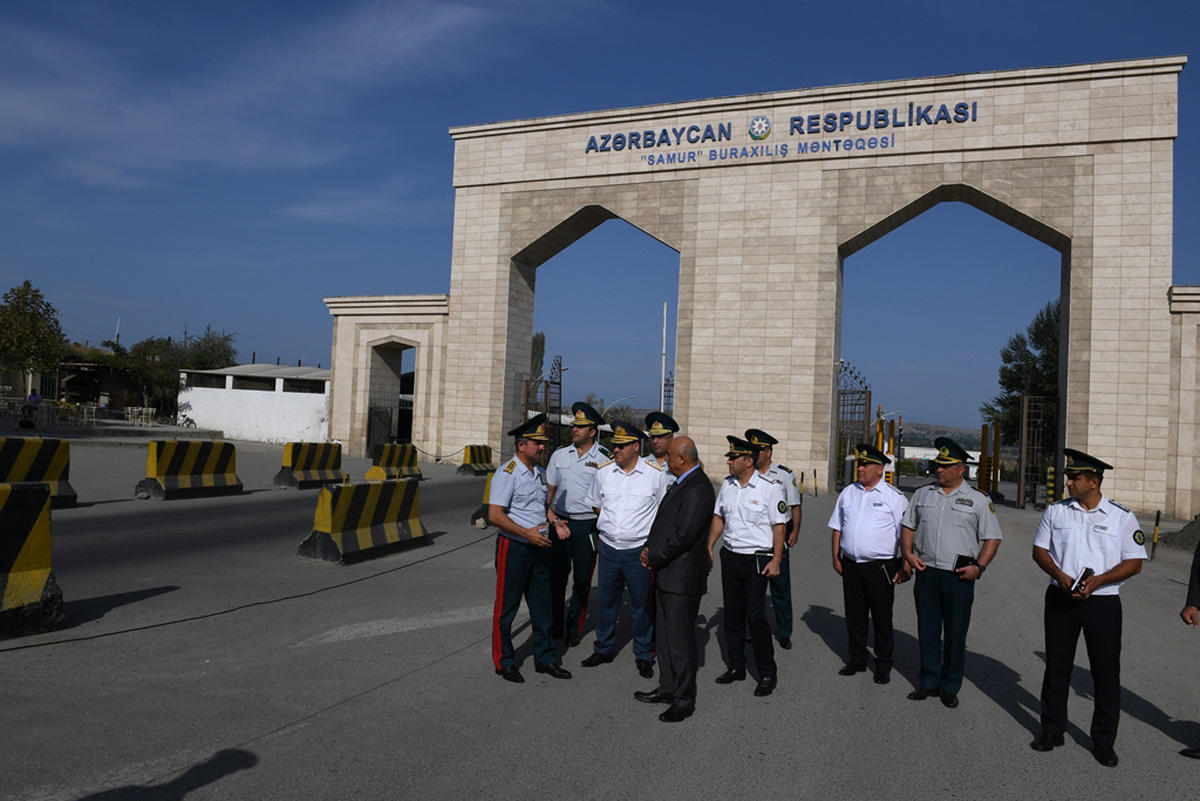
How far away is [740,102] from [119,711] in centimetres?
2650

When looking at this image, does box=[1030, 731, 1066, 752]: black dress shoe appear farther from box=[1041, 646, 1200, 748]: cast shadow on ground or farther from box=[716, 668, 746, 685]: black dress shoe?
box=[716, 668, 746, 685]: black dress shoe

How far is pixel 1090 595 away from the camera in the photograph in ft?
17.3

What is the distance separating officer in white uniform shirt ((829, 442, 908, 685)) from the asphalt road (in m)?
0.27

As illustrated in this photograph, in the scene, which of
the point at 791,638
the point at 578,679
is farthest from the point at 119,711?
the point at 791,638

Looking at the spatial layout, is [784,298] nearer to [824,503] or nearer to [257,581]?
[824,503]

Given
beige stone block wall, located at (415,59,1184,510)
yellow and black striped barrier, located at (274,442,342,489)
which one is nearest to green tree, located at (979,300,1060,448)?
beige stone block wall, located at (415,59,1184,510)

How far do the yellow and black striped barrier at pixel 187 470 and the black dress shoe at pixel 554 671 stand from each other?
1143 cm

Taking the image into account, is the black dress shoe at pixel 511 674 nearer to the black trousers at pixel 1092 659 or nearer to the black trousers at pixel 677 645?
the black trousers at pixel 677 645

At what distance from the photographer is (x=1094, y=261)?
23641mm

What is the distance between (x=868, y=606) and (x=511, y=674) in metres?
2.82

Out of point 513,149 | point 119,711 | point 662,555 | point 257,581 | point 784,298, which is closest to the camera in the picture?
point 119,711

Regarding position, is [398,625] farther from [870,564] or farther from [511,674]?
[870,564]

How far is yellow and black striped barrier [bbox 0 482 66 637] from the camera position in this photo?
636 centimetres

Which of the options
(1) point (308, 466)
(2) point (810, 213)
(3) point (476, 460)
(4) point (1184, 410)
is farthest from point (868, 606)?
(2) point (810, 213)
